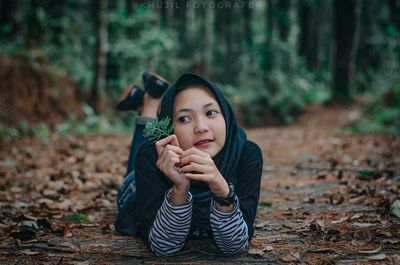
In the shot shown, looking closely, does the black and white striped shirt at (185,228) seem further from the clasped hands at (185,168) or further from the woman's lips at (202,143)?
the woman's lips at (202,143)

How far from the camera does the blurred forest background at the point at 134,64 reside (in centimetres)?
1041

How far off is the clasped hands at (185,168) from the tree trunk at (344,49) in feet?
46.9

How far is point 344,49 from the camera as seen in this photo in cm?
1599

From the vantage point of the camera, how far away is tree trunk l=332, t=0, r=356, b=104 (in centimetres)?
1581

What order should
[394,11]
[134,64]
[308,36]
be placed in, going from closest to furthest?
[134,64]
[394,11]
[308,36]

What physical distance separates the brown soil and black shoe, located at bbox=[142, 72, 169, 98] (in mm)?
5968

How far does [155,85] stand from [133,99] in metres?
0.44

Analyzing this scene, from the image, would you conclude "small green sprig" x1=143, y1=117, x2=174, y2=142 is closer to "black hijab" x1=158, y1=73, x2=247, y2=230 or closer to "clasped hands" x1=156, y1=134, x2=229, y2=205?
"clasped hands" x1=156, y1=134, x2=229, y2=205

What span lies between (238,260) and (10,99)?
832cm

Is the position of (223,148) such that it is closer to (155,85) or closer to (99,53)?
(155,85)

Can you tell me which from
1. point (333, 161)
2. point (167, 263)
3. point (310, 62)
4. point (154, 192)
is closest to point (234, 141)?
point (154, 192)

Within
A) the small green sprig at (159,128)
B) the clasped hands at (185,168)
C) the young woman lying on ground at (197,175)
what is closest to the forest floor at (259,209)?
the young woman lying on ground at (197,175)

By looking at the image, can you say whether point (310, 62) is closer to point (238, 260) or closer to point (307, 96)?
point (307, 96)

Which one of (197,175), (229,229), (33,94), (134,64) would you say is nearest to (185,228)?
(229,229)
